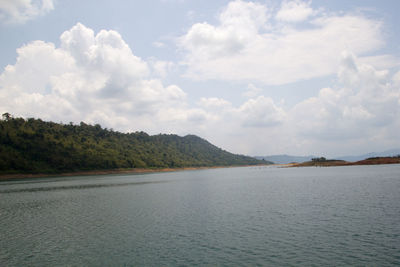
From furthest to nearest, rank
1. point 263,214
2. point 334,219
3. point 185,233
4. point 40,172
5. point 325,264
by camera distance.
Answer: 1. point 40,172
2. point 263,214
3. point 334,219
4. point 185,233
5. point 325,264

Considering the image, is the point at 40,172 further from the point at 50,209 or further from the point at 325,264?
the point at 325,264

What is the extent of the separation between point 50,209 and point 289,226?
46.8m

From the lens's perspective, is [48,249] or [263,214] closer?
[48,249]

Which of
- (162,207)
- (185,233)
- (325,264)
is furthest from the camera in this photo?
(162,207)

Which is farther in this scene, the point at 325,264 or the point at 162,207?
the point at 162,207

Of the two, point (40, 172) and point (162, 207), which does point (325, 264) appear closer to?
point (162, 207)

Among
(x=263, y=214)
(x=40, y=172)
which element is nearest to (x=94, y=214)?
(x=263, y=214)

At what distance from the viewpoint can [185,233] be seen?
35.1m

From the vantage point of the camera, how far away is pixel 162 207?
2160 inches

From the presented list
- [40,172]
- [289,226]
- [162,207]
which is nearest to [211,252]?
[289,226]

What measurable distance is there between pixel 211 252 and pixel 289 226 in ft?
42.5

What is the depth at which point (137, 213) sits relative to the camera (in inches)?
1953

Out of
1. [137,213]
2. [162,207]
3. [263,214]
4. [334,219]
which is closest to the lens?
[334,219]

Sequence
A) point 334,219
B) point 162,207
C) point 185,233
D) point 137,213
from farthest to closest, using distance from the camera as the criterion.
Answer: point 162,207 < point 137,213 < point 334,219 < point 185,233
